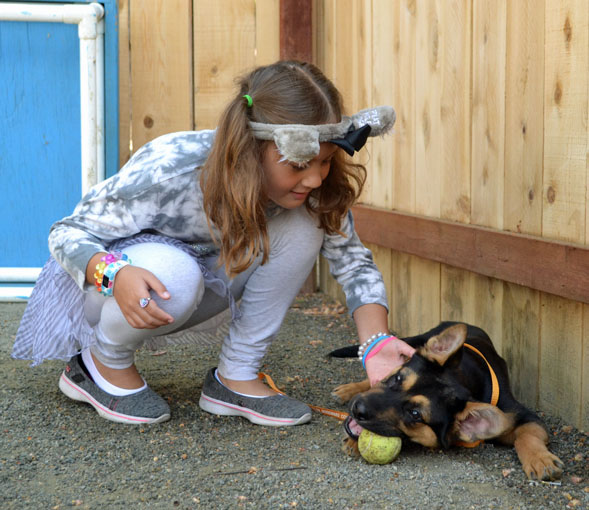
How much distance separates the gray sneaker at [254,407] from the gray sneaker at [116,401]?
173 mm

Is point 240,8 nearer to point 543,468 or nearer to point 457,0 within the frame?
point 457,0

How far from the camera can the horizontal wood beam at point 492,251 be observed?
256 cm

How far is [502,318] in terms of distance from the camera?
316 centimetres

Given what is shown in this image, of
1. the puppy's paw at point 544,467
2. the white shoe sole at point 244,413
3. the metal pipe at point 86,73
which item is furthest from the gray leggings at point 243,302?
the metal pipe at point 86,73

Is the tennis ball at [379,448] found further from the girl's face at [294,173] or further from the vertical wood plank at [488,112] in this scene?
the vertical wood plank at [488,112]

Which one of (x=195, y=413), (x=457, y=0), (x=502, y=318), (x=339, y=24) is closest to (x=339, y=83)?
(x=339, y=24)

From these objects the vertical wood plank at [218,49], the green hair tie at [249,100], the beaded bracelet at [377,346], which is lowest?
the beaded bracelet at [377,346]

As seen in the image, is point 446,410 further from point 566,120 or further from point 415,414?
point 566,120

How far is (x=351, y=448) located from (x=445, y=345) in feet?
1.45

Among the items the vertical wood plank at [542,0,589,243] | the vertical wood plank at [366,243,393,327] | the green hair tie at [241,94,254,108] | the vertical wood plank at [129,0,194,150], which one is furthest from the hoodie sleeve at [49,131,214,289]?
the vertical wood plank at [129,0,194,150]

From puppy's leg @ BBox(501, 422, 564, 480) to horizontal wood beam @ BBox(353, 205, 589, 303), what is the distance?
0.44m

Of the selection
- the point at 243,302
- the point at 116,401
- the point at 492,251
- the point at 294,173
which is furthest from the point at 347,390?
the point at 294,173

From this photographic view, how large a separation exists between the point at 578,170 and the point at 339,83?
2624 millimetres

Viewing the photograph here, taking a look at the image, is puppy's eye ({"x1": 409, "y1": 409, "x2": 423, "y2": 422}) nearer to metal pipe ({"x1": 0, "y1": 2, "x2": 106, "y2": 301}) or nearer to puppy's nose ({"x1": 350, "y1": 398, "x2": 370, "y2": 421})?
puppy's nose ({"x1": 350, "y1": 398, "x2": 370, "y2": 421})
